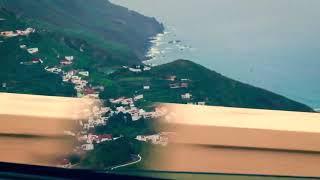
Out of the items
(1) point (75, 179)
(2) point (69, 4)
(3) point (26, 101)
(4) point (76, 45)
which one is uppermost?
(2) point (69, 4)

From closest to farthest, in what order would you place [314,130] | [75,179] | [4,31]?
1. [314,130]
2. [75,179]
3. [4,31]

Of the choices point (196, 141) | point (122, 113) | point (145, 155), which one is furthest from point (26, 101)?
point (196, 141)

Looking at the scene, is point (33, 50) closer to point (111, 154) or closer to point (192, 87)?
point (111, 154)

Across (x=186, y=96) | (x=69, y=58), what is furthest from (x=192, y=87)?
(x=69, y=58)

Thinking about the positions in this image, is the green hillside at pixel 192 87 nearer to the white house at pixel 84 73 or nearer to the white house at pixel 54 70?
the white house at pixel 84 73

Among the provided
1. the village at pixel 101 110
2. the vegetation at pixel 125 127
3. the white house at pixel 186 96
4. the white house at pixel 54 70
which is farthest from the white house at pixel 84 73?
the white house at pixel 186 96

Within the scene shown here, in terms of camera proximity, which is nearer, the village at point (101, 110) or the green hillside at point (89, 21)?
the village at point (101, 110)

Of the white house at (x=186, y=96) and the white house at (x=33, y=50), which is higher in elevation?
the white house at (x=33, y=50)

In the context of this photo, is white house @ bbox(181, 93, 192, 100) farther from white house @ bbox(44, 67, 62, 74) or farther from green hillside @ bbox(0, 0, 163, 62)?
white house @ bbox(44, 67, 62, 74)

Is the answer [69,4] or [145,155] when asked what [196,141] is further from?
[69,4]

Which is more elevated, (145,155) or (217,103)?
(217,103)

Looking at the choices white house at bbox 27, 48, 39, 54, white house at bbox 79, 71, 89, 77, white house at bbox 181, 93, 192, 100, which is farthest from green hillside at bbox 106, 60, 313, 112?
white house at bbox 27, 48, 39, 54
